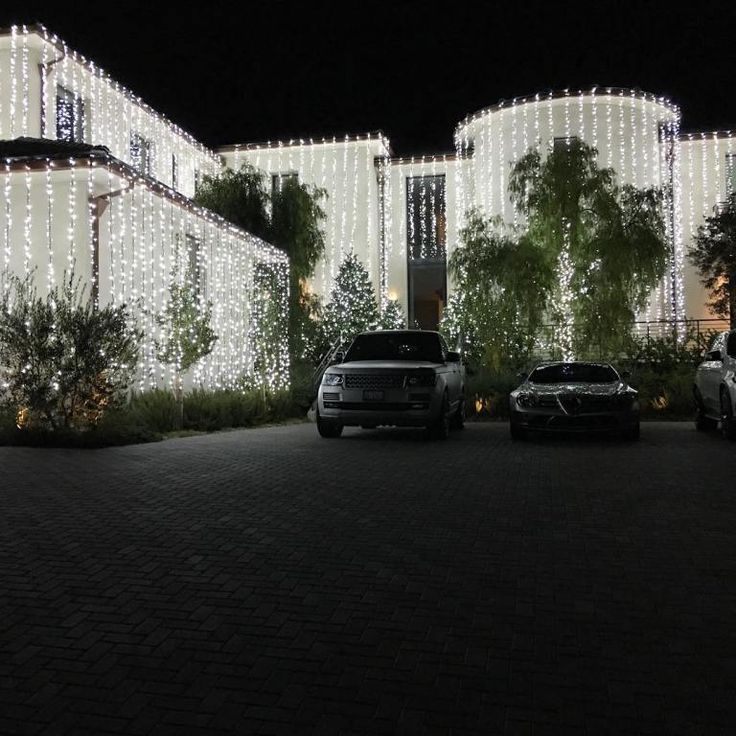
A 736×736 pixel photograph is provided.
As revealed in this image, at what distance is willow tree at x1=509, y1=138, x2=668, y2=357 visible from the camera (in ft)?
67.3

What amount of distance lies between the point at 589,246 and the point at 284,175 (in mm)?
14266

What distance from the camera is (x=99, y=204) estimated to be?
610 inches

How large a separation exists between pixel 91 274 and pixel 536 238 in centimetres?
1210

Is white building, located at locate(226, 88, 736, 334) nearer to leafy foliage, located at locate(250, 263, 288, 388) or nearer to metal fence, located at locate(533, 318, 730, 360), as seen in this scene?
metal fence, located at locate(533, 318, 730, 360)

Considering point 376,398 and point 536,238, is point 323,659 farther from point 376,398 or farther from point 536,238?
point 536,238

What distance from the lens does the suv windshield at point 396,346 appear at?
14.6 metres

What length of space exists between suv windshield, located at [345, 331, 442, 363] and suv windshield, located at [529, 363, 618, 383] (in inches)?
77.4

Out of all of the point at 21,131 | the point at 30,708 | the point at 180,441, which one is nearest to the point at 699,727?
the point at 30,708

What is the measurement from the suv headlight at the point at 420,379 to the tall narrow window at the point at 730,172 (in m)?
20.7

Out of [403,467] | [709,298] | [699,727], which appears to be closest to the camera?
[699,727]

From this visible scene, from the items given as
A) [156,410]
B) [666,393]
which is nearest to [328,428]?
[156,410]

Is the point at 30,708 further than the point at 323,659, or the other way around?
the point at 323,659

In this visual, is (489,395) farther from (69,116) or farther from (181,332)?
(69,116)

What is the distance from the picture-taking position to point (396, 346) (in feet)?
48.7
